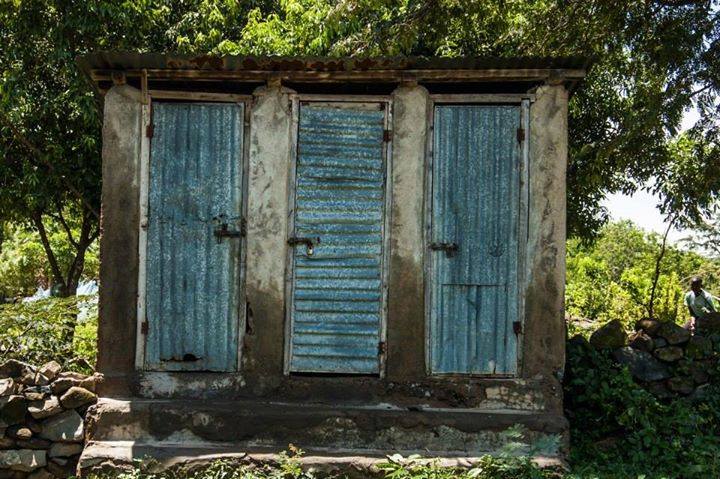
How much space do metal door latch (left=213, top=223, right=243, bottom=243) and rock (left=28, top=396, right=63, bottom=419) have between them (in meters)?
1.98

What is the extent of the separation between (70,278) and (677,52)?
10.5m

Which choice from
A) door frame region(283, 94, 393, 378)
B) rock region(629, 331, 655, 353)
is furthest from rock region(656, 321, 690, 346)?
door frame region(283, 94, 393, 378)

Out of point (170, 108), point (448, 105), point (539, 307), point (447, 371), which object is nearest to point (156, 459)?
point (447, 371)

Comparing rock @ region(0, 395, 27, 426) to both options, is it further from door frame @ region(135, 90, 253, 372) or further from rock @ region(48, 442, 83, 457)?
door frame @ region(135, 90, 253, 372)

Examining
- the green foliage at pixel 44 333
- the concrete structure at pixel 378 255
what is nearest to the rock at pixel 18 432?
the concrete structure at pixel 378 255

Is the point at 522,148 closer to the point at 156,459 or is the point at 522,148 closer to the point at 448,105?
the point at 448,105

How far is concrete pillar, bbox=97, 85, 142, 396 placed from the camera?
6613mm

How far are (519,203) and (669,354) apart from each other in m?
2.35

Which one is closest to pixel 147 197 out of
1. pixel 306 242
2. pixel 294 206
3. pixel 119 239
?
pixel 119 239

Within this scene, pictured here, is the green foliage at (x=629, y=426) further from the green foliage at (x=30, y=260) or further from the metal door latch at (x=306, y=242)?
the green foliage at (x=30, y=260)

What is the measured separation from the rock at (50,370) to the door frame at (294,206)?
6.79 ft

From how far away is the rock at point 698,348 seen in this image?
761 cm

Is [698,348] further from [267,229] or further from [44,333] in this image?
[44,333]

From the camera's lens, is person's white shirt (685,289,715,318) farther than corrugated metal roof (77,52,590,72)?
Yes
